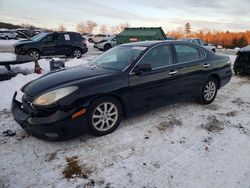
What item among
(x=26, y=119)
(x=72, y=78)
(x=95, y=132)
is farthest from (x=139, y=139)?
(x=26, y=119)

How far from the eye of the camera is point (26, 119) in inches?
154

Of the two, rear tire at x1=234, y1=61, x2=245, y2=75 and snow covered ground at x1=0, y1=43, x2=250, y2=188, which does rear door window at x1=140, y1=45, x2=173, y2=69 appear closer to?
snow covered ground at x1=0, y1=43, x2=250, y2=188

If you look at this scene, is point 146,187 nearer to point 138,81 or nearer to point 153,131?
point 153,131

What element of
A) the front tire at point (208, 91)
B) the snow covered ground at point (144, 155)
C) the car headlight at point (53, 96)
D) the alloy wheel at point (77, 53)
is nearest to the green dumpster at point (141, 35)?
the alloy wheel at point (77, 53)

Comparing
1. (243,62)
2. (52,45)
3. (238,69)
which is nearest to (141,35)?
(52,45)

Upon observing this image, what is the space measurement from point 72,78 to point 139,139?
149cm

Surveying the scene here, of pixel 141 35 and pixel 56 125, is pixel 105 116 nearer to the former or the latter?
pixel 56 125

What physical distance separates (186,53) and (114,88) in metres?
2.16

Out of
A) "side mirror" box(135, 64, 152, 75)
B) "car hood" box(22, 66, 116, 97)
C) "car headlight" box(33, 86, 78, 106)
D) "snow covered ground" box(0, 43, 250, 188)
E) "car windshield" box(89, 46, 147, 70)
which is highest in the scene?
"car windshield" box(89, 46, 147, 70)

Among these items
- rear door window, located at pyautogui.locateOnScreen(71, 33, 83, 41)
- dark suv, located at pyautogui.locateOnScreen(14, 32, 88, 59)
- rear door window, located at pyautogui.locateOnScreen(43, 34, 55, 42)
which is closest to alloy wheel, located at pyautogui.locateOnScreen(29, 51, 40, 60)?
dark suv, located at pyautogui.locateOnScreen(14, 32, 88, 59)

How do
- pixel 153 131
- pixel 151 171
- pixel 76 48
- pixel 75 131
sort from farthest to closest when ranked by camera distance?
pixel 76 48, pixel 153 131, pixel 75 131, pixel 151 171

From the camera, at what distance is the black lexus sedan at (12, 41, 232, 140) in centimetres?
380

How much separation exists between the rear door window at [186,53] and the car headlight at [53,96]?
2.46m

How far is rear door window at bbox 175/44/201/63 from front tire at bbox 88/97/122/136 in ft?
6.12
